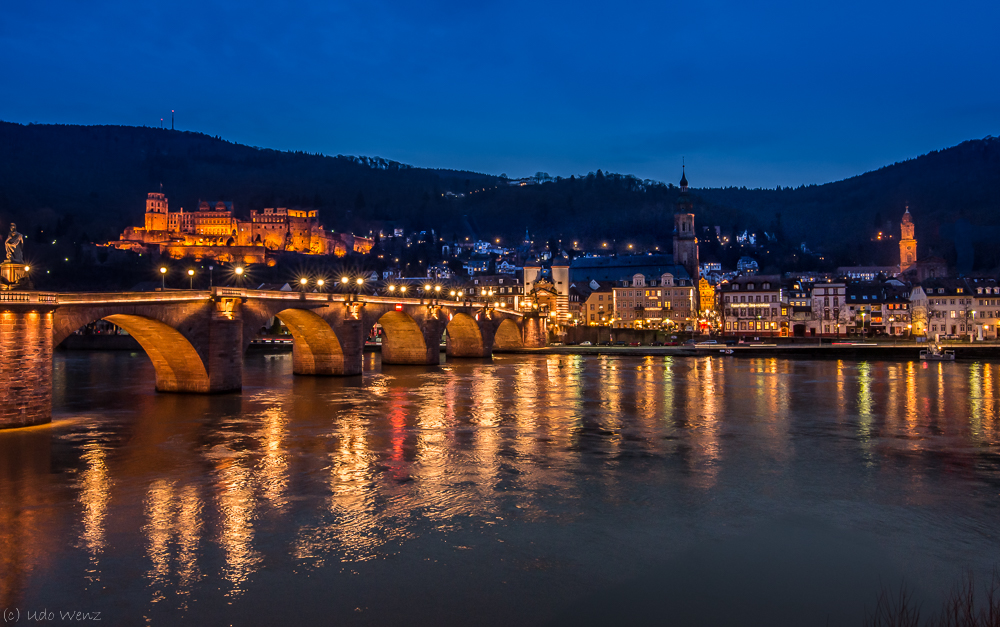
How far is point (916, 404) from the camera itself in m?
37.3

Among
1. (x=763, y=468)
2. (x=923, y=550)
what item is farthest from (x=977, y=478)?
(x=923, y=550)

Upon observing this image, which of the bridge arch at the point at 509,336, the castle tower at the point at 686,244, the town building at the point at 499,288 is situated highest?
the castle tower at the point at 686,244

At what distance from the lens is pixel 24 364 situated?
25.3 m

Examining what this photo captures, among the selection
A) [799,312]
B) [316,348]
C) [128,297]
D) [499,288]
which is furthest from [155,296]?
[799,312]

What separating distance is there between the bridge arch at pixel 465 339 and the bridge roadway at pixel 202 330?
18.7 feet

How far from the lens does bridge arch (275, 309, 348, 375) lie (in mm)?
50188

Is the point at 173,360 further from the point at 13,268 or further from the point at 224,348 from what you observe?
the point at 13,268

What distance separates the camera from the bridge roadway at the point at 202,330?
2548 cm

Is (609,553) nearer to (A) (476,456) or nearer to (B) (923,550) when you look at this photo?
(B) (923,550)

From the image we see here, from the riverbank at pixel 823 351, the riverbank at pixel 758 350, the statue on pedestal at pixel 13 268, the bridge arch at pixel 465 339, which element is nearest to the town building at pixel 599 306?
the riverbank at pixel 758 350

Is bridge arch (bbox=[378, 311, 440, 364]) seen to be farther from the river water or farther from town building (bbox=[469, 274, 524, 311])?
town building (bbox=[469, 274, 524, 311])

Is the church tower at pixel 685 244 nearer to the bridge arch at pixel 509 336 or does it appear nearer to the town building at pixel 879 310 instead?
the town building at pixel 879 310

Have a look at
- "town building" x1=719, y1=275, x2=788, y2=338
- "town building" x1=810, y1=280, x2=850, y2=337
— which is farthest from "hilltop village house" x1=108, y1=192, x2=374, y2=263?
"town building" x1=810, y1=280, x2=850, y2=337

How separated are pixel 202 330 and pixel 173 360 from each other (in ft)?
11.3
